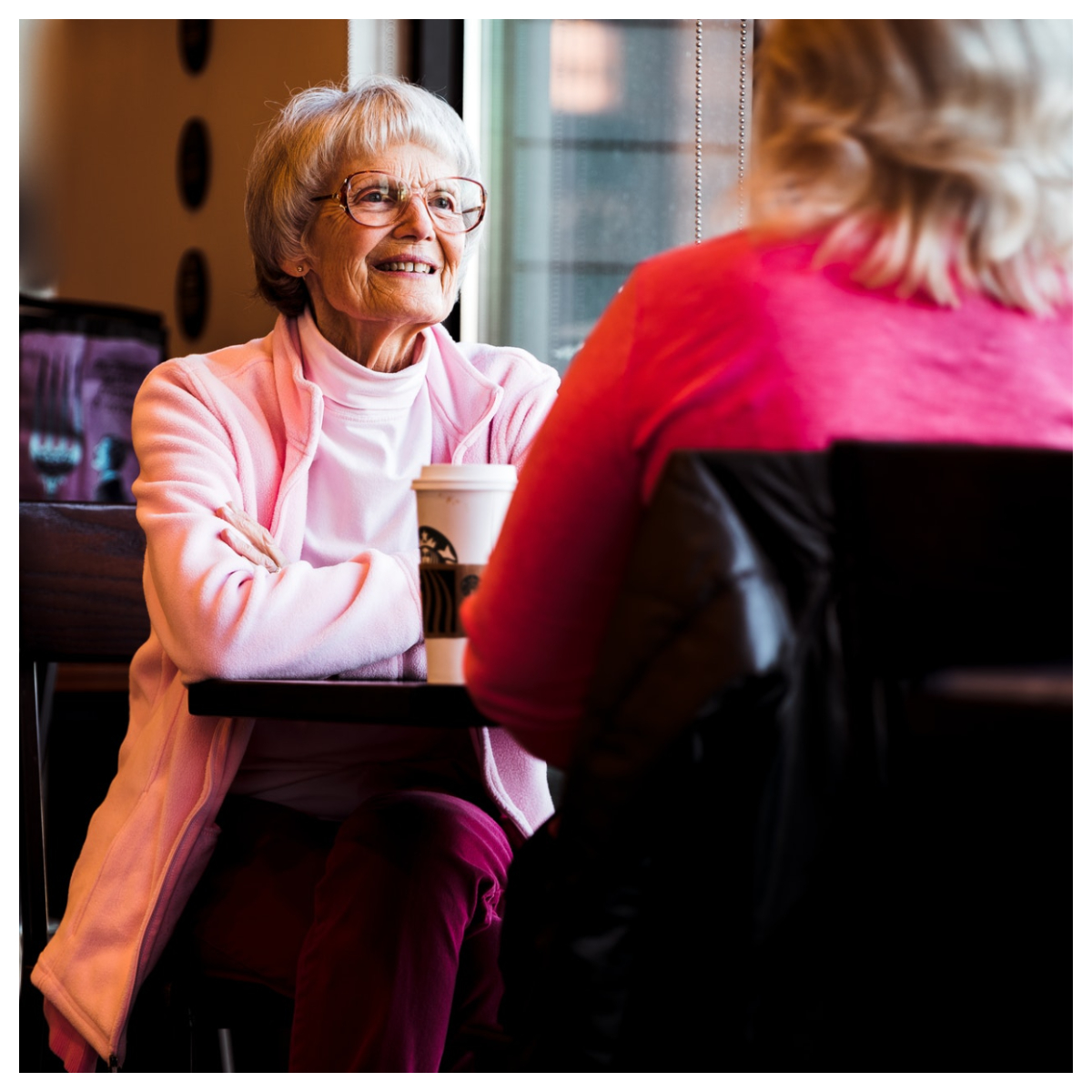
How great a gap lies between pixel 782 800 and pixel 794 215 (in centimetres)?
37

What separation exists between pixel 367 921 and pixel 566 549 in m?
0.56

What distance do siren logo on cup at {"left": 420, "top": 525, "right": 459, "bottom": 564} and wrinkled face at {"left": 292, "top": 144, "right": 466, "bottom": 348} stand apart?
566 millimetres

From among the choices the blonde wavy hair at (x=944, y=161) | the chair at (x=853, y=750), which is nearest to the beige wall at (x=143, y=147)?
the blonde wavy hair at (x=944, y=161)

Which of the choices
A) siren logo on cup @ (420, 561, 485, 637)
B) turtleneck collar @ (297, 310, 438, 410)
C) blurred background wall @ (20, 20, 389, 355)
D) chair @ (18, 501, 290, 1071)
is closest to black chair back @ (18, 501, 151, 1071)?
chair @ (18, 501, 290, 1071)

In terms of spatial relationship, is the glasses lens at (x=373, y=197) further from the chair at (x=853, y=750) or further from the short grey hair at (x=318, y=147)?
the chair at (x=853, y=750)

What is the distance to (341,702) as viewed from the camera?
108 centimetres

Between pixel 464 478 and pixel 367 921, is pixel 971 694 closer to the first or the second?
pixel 464 478

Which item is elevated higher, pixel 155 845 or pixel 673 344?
pixel 673 344

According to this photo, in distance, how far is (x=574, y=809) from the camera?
29.6 inches

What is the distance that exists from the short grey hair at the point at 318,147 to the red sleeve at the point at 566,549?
0.85m

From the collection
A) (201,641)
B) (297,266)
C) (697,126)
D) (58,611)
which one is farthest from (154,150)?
(201,641)
